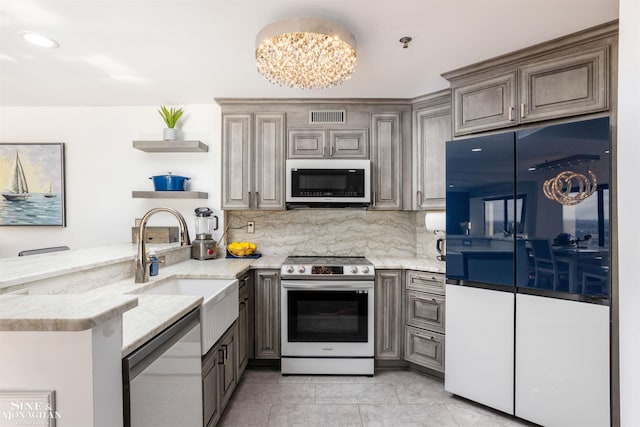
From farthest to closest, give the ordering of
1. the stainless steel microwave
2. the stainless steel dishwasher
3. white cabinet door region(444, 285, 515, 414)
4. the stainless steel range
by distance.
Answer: the stainless steel microwave
the stainless steel range
white cabinet door region(444, 285, 515, 414)
the stainless steel dishwasher

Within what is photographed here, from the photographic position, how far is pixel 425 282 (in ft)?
8.50

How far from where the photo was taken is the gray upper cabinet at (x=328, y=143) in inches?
118

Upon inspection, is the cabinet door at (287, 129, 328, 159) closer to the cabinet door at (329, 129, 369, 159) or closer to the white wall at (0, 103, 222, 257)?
the cabinet door at (329, 129, 369, 159)

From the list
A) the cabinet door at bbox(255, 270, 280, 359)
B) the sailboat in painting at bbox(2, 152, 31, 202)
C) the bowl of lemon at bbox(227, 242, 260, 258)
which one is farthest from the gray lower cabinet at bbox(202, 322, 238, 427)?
the sailboat in painting at bbox(2, 152, 31, 202)

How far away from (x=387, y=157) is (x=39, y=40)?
2.68m

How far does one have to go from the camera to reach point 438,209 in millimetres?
2834

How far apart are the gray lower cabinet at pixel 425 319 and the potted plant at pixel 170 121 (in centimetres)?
Answer: 258

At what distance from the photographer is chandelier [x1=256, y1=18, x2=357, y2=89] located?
1671 mm

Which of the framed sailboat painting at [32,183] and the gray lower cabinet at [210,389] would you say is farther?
the framed sailboat painting at [32,183]

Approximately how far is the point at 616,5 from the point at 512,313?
1803 millimetres

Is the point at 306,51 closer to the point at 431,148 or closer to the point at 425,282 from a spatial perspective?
the point at 431,148

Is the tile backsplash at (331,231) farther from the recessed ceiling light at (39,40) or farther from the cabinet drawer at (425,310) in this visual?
the recessed ceiling light at (39,40)

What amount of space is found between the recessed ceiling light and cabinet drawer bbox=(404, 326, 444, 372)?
330cm

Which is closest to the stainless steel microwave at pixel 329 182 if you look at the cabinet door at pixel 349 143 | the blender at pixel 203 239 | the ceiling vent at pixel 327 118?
the cabinet door at pixel 349 143
